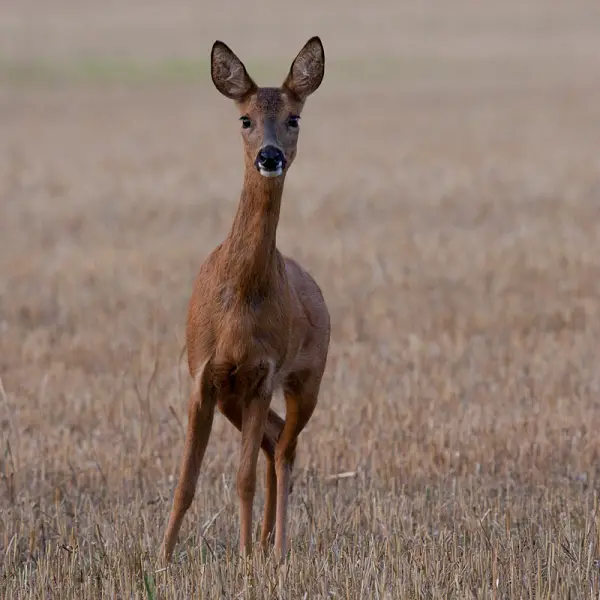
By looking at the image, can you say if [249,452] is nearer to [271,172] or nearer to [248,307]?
[248,307]

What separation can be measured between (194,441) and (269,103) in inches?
72.6

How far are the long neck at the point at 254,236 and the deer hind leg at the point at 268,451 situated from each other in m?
0.73

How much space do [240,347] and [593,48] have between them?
1957 inches

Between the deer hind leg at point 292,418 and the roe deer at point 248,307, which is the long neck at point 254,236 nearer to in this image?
the roe deer at point 248,307

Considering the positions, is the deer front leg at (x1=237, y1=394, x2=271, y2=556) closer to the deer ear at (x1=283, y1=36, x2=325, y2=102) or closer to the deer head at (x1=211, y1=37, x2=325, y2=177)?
the deer head at (x1=211, y1=37, x2=325, y2=177)

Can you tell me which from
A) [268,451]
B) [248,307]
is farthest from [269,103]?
[268,451]

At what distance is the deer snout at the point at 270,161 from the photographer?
22.1 feet

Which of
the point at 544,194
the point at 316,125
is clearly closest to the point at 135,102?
the point at 316,125

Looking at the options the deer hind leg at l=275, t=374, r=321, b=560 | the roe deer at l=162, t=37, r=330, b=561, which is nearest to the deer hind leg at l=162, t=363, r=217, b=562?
the roe deer at l=162, t=37, r=330, b=561

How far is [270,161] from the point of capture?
265 inches

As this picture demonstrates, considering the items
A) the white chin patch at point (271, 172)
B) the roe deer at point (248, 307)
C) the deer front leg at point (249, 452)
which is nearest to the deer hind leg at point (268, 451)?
the roe deer at point (248, 307)

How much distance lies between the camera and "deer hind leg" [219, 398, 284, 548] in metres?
7.53

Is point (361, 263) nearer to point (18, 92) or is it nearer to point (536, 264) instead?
point (536, 264)

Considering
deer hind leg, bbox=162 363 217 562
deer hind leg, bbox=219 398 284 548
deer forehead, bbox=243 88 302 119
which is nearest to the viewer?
deer forehead, bbox=243 88 302 119
